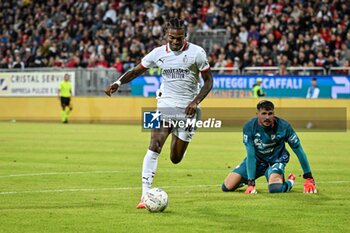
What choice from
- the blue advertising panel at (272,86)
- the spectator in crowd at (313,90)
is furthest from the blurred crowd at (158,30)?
the spectator in crowd at (313,90)

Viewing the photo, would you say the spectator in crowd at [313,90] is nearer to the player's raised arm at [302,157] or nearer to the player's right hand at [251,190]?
the player's raised arm at [302,157]

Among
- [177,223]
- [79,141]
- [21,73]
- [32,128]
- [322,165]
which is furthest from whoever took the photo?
[21,73]

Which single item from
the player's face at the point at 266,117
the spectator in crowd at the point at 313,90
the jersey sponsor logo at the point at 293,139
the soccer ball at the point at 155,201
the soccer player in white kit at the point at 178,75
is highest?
the soccer player in white kit at the point at 178,75

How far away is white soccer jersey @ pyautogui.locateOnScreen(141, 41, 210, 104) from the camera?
38.1 ft

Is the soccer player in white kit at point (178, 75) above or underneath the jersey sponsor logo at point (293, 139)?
above

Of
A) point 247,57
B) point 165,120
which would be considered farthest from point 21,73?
point 165,120

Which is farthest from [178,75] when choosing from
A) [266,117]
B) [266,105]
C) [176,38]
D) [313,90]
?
[313,90]

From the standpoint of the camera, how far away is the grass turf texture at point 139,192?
9.44 meters

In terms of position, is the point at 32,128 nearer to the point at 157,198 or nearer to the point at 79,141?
the point at 79,141

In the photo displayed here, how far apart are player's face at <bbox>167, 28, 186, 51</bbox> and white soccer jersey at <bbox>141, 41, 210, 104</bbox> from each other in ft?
0.51

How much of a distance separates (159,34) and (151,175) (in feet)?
96.7

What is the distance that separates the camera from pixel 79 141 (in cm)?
2591

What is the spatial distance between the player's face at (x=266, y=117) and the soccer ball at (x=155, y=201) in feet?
8.22

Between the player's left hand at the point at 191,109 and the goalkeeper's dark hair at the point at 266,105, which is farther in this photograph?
the goalkeeper's dark hair at the point at 266,105
